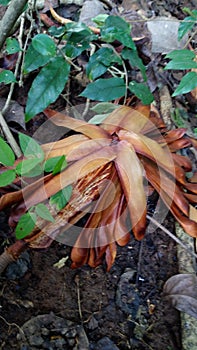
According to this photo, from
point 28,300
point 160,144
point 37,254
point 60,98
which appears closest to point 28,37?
point 60,98

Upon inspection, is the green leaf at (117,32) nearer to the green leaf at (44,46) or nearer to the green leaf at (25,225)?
the green leaf at (44,46)

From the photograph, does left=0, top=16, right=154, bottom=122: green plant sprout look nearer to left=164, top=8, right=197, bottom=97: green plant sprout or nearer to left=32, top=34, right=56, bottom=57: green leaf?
left=32, top=34, right=56, bottom=57: green leaf

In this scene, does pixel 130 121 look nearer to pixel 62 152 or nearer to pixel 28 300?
pixel 62 152

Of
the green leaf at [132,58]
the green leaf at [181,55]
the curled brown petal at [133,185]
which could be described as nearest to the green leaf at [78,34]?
the green leaf at [132,58]

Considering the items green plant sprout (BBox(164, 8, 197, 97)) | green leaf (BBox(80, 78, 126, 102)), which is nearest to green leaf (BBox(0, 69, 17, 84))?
green leaf (BBox(80, 78, 126, 102))

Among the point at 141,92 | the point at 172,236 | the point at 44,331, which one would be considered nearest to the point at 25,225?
the point at 44,331

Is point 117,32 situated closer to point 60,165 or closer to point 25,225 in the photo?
point 60,165
